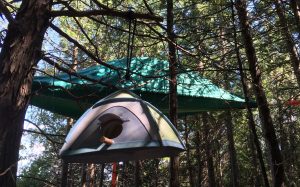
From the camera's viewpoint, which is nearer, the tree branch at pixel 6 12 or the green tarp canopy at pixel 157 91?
the tree branch at pixel 6 12

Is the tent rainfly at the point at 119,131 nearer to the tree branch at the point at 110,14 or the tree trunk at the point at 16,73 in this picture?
the tree trunk at the point at 16,73

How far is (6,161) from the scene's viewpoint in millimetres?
2225

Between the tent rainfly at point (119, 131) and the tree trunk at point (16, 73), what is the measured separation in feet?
1.79

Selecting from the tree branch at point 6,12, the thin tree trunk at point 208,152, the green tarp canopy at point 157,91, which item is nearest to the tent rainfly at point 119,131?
the tree branch at point 6,12

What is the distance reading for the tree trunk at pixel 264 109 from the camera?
10.6 ft

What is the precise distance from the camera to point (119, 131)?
1813mm

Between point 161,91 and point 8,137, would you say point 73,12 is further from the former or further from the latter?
point 161,91

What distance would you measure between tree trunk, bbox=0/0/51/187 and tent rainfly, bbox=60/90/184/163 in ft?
1.79

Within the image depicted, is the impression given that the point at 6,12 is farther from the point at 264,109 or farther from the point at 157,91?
the point at 264,109

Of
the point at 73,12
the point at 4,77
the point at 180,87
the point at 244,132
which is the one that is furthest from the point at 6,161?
the point at 244,132

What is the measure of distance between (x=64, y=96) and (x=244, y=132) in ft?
42.3

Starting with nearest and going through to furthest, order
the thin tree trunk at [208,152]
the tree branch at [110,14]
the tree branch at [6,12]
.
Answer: the tree branch at [6,12] → the tree branch at [110,14] → the thin tree trunk at [208,152]

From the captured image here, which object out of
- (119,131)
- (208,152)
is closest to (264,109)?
(119,131)

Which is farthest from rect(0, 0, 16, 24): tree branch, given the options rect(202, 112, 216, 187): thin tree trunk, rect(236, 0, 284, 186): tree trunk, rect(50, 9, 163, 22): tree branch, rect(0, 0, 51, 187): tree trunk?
rect(202, 112, 216, 187): thin tree trunk
